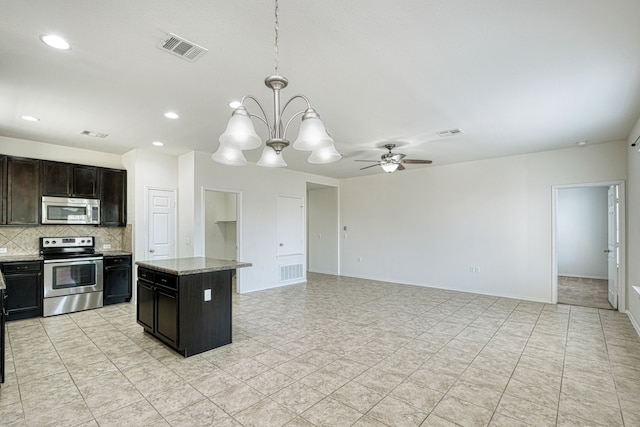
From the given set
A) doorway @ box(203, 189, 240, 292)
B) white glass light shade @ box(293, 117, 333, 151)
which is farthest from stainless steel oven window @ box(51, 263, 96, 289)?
white glass light shade @ box(293, 117, 333, 151)

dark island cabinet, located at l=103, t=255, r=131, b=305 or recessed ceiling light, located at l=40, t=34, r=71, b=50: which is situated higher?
recessed ceiling light, located at l=40, t=34, r=71, b=50

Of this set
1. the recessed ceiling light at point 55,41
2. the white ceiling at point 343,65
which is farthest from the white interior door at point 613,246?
the recessed ceiling light at point 55,41

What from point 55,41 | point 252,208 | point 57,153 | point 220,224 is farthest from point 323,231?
point 55,41

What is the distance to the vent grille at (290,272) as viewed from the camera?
7.35m

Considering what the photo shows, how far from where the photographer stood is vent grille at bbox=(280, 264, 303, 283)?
24.1ft

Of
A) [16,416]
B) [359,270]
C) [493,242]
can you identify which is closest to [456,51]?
[16,416]

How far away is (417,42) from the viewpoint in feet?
7.88

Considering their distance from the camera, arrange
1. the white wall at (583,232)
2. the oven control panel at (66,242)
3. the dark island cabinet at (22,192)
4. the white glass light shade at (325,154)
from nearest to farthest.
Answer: the white glass light shade at (325,154)
the dark island cabinet at (22,192)
the oven control panel at (66,242)
the white wall at (583,232)

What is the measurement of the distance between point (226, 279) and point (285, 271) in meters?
3.78

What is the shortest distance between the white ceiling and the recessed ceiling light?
55 mm

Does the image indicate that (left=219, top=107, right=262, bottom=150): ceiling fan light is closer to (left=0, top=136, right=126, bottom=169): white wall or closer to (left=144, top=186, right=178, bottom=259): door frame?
(left=144, top=186, right=178, bottom=259): door frame

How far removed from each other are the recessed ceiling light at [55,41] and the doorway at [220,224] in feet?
19.9

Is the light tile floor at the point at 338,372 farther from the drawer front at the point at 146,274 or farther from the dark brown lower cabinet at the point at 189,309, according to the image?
the drawer front at the point at 146,274

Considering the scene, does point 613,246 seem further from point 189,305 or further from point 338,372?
point 189,305
